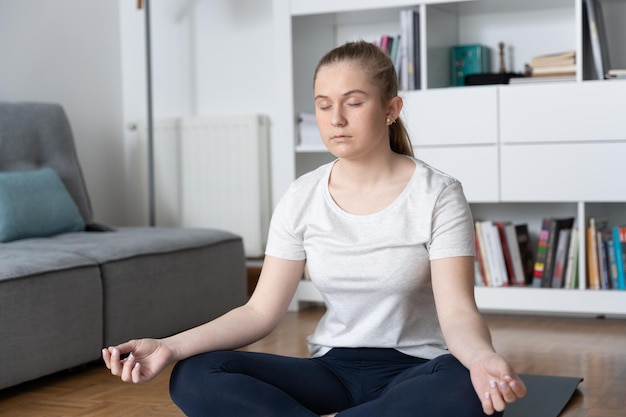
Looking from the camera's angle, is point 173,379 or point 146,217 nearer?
point 173,379

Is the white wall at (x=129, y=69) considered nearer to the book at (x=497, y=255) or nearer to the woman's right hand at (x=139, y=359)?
the book at (x=497, y=255)

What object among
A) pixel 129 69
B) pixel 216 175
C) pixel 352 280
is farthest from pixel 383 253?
pixel 129 69

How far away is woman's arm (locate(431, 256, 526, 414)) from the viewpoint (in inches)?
55.5

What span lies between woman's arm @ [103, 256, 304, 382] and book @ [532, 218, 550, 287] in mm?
2181

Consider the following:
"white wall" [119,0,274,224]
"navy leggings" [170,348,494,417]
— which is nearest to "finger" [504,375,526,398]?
"navy leggings" [170,348,494,417]

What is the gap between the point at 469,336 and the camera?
62.4 inches

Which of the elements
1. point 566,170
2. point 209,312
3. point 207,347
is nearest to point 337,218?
point 207,347

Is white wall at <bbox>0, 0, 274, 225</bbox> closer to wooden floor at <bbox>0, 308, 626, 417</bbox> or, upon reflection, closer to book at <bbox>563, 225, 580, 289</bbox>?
wooden floor at <bbox>0, 308, 626, 417</bbox>

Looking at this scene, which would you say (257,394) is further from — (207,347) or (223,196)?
(223,196)

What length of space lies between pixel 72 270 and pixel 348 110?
146 centimetres

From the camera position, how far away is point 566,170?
3.75m

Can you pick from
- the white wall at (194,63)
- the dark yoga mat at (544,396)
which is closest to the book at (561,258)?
the dark yoga mat at (544,396)

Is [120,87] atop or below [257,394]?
atop

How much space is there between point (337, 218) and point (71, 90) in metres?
3.00
